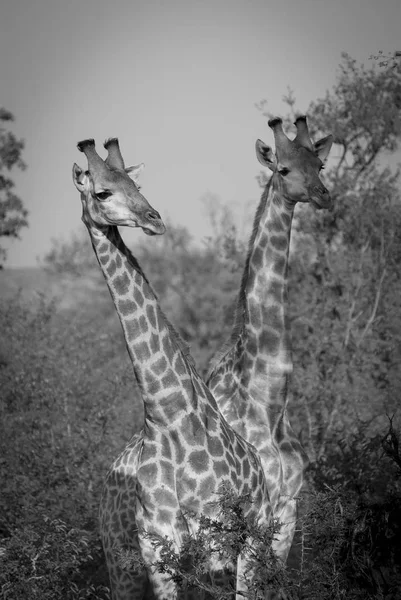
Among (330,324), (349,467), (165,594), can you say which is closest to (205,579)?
(165,594)

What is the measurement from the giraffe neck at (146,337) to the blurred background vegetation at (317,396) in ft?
4.05

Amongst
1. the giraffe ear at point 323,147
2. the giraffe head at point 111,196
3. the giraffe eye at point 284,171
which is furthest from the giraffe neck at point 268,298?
the giraffe head at point 111,196

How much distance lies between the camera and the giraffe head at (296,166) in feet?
21.6

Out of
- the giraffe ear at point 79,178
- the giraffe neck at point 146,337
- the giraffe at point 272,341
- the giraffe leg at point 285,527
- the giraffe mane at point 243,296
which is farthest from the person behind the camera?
the giraffe mane at point 243,296

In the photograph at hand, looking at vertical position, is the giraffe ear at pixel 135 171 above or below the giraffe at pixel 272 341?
above

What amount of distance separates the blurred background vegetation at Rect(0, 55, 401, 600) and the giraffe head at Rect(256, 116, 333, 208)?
1009 millimetres

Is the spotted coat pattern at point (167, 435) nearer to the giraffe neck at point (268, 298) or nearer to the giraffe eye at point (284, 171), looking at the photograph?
the giraffe neck at point (268, 298)

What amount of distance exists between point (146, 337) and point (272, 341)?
1.51 metres

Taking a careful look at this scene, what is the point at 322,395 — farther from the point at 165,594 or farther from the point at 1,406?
the point at 165,594

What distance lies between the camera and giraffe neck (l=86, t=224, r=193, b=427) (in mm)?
5562

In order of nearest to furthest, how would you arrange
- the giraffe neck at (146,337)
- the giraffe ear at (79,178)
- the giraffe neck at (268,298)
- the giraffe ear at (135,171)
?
the giraffe neck at (146,337) < the giraffe ear at (79,178) < the giraffe ear at (135,171) < the giraffe neck at (268,298)

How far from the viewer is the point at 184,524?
542 cm

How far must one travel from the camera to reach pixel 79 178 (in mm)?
5809

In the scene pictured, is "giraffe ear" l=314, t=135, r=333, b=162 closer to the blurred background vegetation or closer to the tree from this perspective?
the blurred background vegetation
